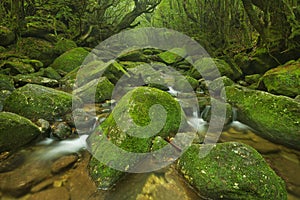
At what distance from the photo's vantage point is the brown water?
8.77 feet

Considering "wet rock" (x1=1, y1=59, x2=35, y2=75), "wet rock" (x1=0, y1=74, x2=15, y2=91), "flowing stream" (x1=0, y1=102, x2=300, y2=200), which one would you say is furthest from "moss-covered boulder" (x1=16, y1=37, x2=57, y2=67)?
"flowing stream" (x1=0, y1=102, x2=300, y2=200)

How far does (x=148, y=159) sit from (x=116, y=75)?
554 centimetres

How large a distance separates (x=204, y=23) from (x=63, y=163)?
14341 mm

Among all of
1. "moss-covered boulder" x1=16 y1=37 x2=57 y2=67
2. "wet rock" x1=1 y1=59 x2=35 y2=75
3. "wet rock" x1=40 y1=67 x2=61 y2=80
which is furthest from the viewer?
"moss-covered boulder" x1=16 y1=37 x2=57 y2=67

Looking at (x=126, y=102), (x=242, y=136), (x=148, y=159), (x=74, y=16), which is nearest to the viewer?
(x=148, y=159)

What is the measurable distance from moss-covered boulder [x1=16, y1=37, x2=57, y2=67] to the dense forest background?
51cm

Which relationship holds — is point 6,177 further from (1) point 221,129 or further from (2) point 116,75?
(2) point 116,75

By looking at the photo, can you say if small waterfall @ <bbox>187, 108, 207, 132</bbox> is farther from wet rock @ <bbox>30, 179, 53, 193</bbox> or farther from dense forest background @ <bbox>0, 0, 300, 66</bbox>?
dense forest background @ <bbox>0, 0, 300, 66</bbox>

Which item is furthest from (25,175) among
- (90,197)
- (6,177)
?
(90,197)

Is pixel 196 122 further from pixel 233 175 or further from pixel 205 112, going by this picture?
pixel 233 175

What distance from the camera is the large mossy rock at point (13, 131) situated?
3.32m

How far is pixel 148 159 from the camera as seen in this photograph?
10.5ft

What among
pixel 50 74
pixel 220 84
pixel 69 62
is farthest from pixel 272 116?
pixel 69 62

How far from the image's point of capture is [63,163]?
3.41 m
